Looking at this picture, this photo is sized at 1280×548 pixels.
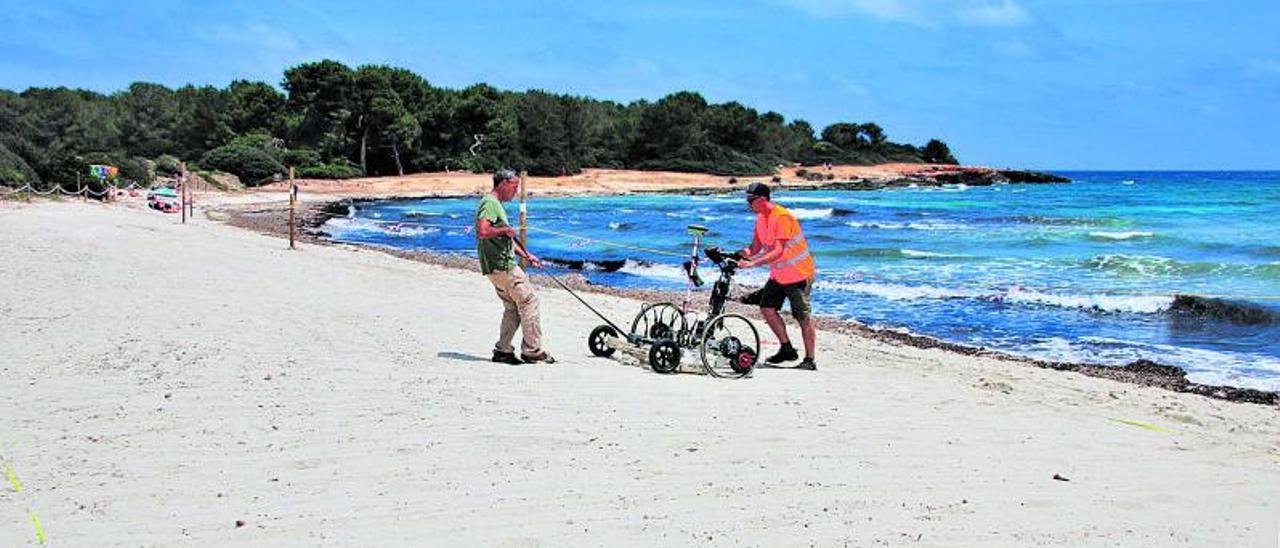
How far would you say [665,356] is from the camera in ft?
25.0

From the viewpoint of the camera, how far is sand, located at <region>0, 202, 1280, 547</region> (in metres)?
4.20

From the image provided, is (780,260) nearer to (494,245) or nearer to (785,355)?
(785,355)

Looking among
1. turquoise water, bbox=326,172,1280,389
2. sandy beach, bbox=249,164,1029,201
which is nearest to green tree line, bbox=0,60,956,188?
sandy beach, bbox=249,164,1029,201

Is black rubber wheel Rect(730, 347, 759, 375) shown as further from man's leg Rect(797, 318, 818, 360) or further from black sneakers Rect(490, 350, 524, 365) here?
black sneakers Rect(490, 350, 524, 365)

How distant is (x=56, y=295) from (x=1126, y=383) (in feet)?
32.1

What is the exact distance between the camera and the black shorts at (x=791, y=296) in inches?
316

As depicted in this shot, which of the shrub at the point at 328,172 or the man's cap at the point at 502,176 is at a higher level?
the man's cap at the point at 502,176

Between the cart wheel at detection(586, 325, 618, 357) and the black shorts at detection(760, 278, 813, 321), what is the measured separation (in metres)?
1.28

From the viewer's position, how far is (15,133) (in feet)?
182

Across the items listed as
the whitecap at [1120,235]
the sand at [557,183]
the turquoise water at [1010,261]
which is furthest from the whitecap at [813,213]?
the sand at [557,183]

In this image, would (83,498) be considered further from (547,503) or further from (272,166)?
(272,166)

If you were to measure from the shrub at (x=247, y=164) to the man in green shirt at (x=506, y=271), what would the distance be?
50.2m

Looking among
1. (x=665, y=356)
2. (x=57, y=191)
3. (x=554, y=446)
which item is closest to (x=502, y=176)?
(x=665, y=356)

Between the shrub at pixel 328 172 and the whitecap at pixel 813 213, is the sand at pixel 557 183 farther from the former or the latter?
the whitecap at pixel 813 213
